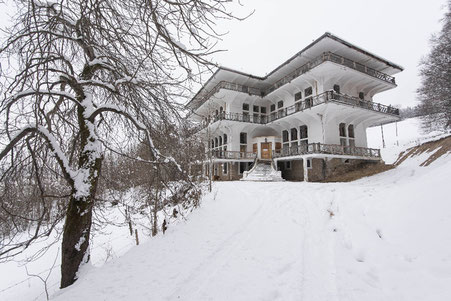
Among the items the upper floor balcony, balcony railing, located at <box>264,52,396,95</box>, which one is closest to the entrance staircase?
the upper floor balcony

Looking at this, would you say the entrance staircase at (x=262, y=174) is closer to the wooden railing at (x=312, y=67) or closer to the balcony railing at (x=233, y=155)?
the balcony railing at (x=233, y=155)

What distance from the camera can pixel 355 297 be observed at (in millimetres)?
2883

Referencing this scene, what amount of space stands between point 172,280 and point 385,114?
22.6 metres

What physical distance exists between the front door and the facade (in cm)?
11

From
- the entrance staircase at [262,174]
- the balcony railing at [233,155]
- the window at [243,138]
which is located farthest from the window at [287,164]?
the window at [243,138]

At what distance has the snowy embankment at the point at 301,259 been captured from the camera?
311 cm

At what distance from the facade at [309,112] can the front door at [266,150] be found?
0.11m

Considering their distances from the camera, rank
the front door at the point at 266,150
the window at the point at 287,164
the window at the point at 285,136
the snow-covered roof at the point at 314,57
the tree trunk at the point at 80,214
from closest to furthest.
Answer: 1. the tree trunk at the point at 80,214
2. the snow-covered roof at the point at 314,57
3. the window at the point at 287,164
4. the front door at the point at 266,150
5. the window at the point at 285,136

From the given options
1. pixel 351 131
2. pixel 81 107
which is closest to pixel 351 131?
pixel 351 131

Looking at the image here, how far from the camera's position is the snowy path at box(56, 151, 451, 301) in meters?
3.10

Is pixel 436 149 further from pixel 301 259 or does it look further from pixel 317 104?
pixel 301 259

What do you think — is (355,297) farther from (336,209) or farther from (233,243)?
(336,209)

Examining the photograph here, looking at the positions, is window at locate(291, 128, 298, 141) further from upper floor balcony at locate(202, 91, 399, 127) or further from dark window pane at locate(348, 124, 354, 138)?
dark window pane at locate(348, 124, 354, 138)

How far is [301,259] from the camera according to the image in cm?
404
